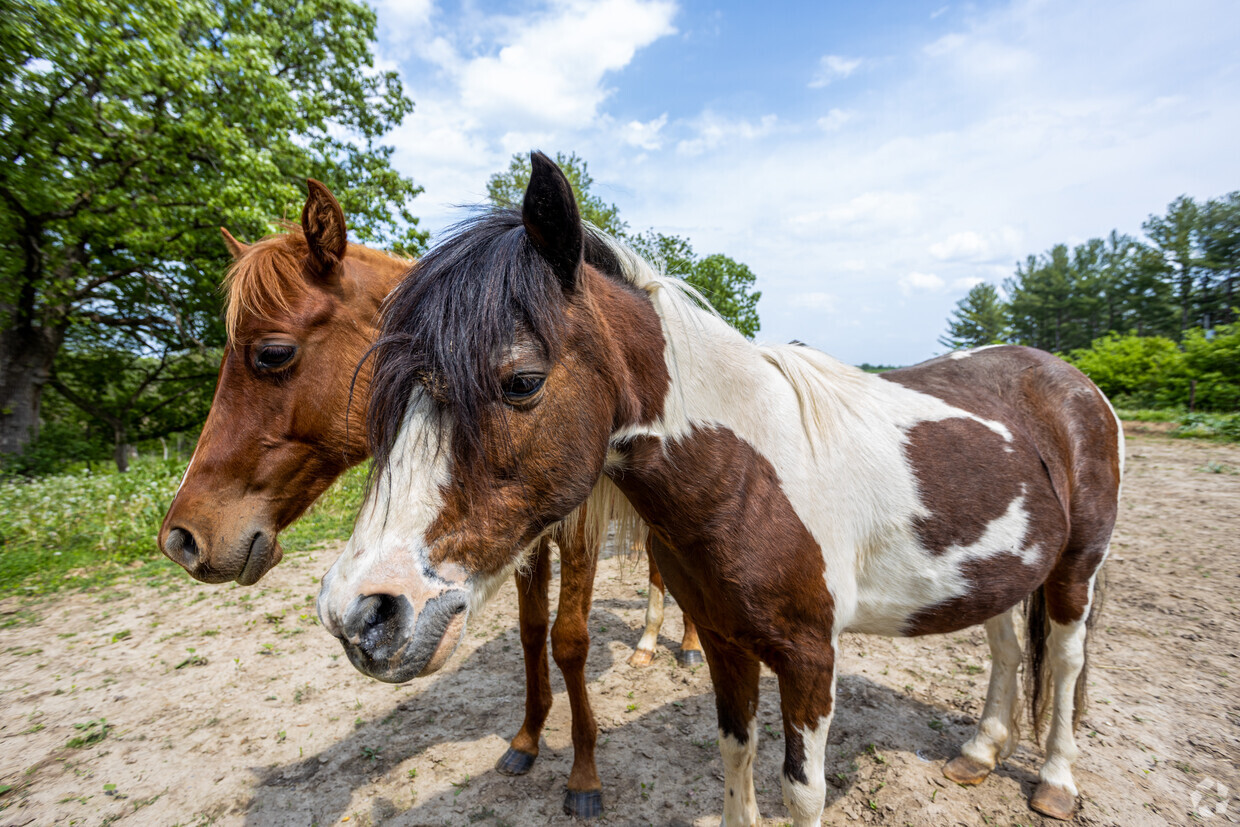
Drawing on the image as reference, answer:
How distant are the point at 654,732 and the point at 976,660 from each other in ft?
8.85

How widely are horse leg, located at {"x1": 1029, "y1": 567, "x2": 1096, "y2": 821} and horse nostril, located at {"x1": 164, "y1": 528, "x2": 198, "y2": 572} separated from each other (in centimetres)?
396

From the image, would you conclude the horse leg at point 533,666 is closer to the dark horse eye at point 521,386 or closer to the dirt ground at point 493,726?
the dirt ground at point 493,726

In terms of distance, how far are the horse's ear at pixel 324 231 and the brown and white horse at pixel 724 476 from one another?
0.92m

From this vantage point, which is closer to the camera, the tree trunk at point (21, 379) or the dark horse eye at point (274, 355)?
the dark horse eye at point (274, 355)

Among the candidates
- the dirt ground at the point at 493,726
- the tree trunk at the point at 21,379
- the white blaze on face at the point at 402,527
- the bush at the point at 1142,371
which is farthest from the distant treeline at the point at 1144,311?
the tree trunk at the point at 21,379

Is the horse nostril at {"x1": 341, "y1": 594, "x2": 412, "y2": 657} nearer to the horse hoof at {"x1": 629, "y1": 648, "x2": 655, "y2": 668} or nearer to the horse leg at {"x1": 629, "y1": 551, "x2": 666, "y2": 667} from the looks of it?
the horse leg at {"x1": 629, "y1": 551, "x2": 666, "y2": 667}

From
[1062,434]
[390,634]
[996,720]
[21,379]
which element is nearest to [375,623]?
[390,634]

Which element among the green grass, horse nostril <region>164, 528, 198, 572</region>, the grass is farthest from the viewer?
the grass

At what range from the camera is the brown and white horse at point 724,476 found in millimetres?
1145

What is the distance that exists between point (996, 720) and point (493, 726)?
307 centimetres

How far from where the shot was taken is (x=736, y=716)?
204cm

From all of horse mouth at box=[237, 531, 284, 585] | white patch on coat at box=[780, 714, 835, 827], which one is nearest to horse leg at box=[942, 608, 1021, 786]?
white patch on coat at box=[780, 714, 835, 827]

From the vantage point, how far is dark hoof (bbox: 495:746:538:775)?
2824mm

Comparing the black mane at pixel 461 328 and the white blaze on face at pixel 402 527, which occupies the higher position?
the black mane at pixel 461 328
